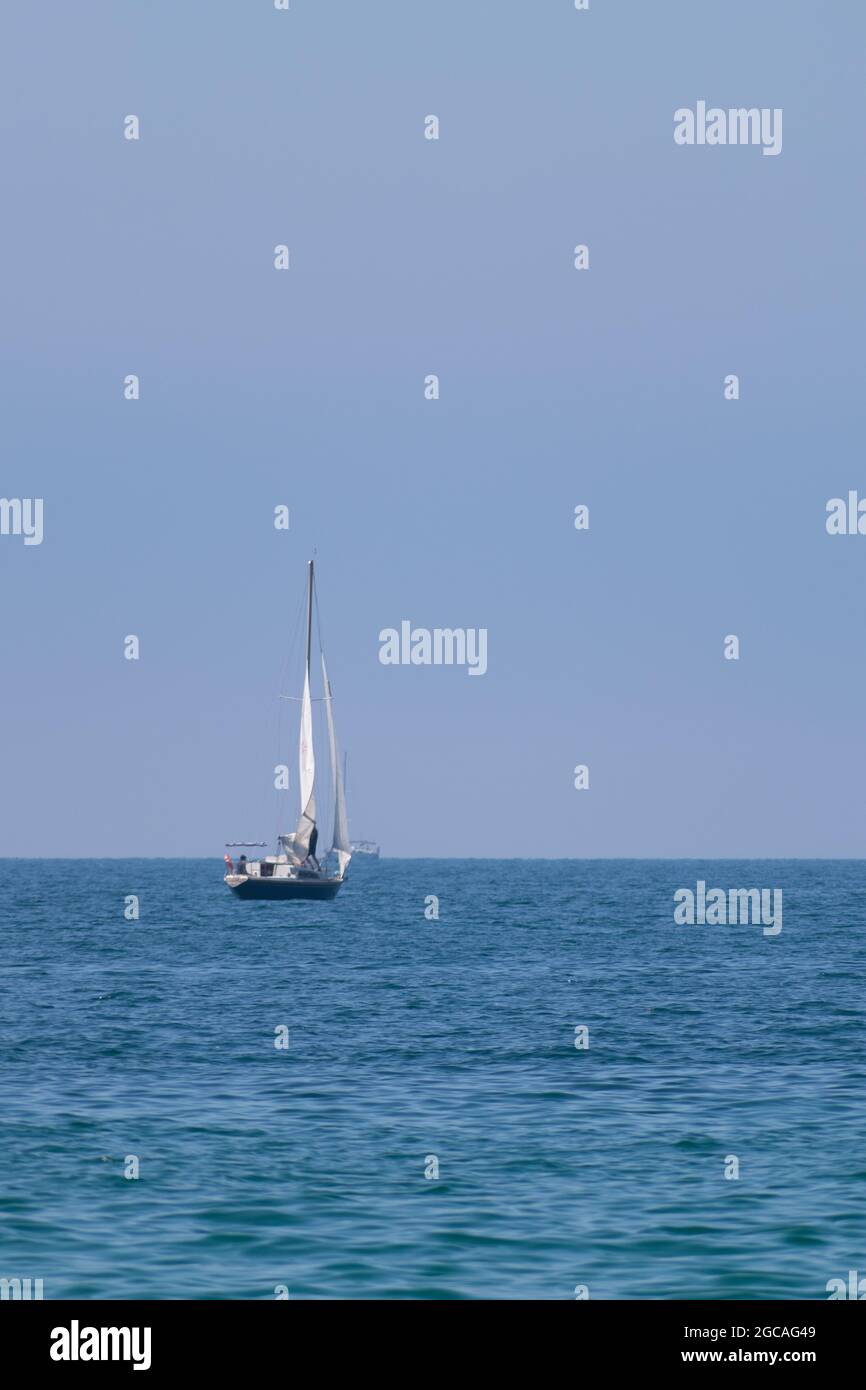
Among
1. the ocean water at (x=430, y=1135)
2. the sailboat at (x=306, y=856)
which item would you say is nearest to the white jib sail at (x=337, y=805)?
the sailboat at (x=306, y=856)

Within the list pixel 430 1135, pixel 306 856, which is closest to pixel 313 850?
pixel 306 856

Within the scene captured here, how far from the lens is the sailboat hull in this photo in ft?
392

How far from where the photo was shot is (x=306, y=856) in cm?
11881

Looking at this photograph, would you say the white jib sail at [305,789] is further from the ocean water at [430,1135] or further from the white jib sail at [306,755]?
the ocean water at [430,1135]

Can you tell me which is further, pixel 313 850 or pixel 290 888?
pixel 290 888

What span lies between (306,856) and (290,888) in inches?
110

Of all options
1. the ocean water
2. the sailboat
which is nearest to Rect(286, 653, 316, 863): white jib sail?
the sailboat

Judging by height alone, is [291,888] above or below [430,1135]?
above

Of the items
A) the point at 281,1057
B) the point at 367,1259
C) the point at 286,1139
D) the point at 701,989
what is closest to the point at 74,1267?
the point at 367,1259

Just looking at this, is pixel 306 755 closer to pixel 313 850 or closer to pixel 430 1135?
pixel 313 850

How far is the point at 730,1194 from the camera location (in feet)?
76.2

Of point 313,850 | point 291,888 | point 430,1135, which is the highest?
point 313,850

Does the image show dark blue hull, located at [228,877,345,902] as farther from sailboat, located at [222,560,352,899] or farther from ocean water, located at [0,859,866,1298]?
ocean water, located at [0,859,866,1298]
